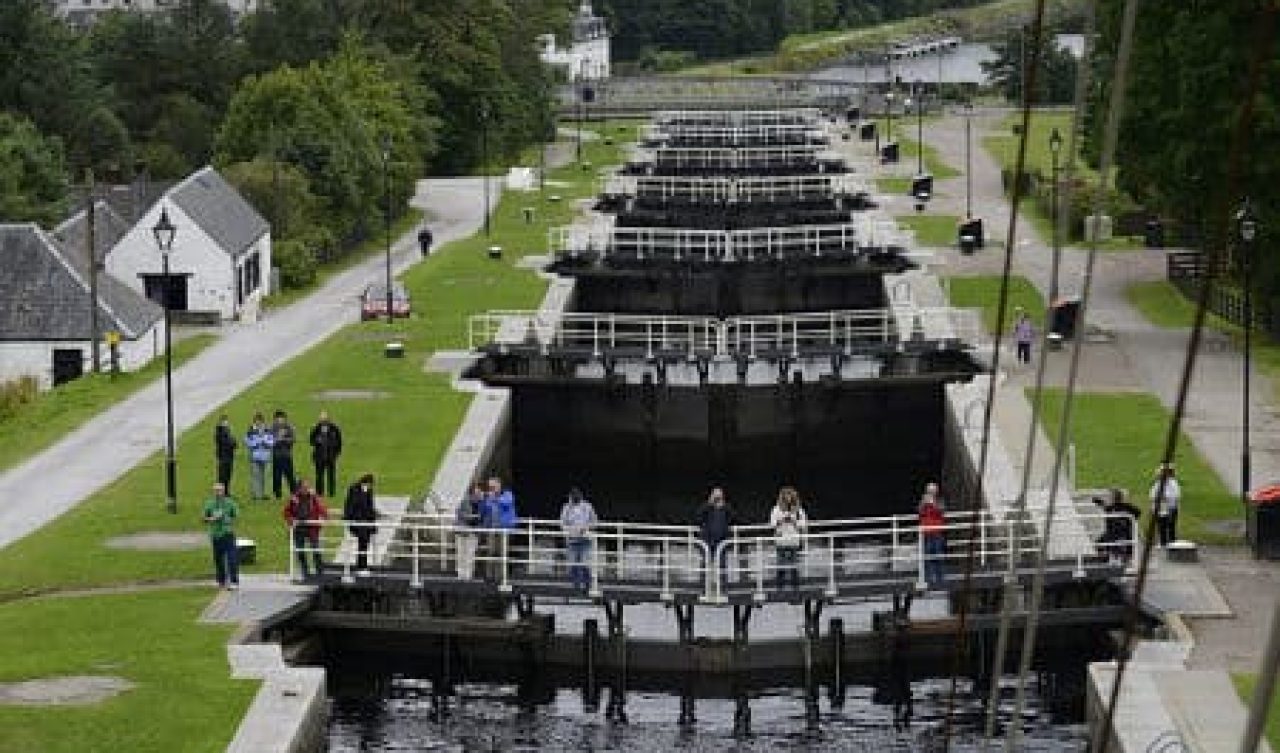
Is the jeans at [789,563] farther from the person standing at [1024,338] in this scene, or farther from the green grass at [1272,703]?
the person standing at [1024,338]

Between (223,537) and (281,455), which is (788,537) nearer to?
(223,537)

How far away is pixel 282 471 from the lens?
42062 mm

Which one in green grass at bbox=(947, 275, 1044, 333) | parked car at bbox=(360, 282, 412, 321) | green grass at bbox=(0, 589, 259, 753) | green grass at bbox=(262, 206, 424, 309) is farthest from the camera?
green grass at bbox=(262, 206, 424, 309)

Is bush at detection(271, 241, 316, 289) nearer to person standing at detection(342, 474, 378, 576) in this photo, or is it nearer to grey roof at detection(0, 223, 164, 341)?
grey roof at detection(0, 223, 164, 341)

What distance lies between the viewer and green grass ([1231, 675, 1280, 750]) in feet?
92.8

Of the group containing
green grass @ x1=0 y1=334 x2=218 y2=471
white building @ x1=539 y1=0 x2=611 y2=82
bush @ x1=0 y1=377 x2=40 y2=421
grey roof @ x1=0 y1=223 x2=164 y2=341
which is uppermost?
grey roof @ x1=0 y1=223 x2=164 y2=341

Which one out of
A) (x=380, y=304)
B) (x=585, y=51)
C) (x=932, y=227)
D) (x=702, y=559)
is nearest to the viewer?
(x=702, y=559)

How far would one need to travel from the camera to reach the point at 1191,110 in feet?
178

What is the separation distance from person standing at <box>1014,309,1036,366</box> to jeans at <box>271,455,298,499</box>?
21.0 m

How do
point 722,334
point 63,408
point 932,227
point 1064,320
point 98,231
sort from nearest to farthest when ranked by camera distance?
point 63,408 → point 722,334 → point 1064,320 → point 98,231 → point 932,227

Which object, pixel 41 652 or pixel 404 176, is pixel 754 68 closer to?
pixel 404 176

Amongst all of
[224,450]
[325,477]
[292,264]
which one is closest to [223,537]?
[224,450]

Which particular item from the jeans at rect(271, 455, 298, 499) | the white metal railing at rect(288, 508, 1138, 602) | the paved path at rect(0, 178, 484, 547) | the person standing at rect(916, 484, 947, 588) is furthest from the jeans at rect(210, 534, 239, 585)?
the person standing at rect(916, 484, 947, 588)

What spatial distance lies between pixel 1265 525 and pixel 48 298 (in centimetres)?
3297
